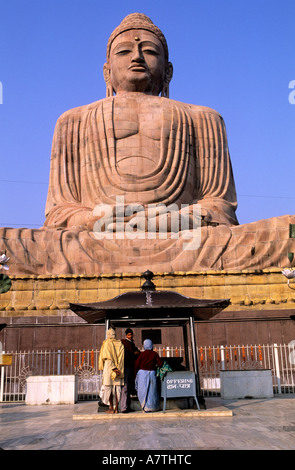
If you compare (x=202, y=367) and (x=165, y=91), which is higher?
(x=165, y=91)

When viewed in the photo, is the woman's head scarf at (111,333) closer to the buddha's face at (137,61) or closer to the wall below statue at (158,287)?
the wall below statue at (158,287)

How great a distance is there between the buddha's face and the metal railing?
367 inches

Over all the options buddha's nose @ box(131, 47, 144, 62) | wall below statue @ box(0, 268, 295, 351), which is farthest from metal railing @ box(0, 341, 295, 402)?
buddha's nose @ box(131, 47, 144, 62)

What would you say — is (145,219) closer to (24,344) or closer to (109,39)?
(24,344)

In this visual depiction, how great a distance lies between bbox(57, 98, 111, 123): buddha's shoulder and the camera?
1517 cm

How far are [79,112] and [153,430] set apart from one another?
12.4m

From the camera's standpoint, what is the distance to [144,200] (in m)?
13.4

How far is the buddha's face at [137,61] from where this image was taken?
602 inches

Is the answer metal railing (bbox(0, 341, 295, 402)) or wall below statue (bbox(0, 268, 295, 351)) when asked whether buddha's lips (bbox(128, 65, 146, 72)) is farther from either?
metal railing (bbox(0, 341, 295, 402))

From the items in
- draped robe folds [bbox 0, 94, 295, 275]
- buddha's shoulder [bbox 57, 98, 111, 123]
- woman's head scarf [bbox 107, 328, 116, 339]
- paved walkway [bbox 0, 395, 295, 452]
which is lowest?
paved walkway [bbox 0, 395, 295, 452]

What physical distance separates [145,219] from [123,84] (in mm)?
5306

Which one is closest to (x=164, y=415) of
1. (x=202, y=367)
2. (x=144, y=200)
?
(x=202, y=367)

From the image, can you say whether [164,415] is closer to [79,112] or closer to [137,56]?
[79,112]

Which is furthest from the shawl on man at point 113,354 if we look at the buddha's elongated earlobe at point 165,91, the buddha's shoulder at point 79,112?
the buddha's elongated earlobe at point 165,91
